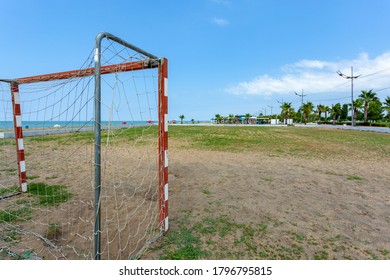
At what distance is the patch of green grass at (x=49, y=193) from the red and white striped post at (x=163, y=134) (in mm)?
2379

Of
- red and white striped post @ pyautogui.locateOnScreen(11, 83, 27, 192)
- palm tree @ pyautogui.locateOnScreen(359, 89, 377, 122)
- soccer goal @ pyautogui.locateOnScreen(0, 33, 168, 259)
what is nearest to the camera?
soccer goal @ pyautogui.locateOnScreen(0, 33, 168, 259)

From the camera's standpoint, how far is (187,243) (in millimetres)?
2697

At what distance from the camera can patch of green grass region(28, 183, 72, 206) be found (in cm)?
400

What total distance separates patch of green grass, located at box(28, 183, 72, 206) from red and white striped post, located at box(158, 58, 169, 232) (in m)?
2.38

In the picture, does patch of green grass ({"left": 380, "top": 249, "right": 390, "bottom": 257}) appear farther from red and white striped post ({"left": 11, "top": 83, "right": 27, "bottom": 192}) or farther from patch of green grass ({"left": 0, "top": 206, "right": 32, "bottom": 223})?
red and white striped post ({"left": 11, "top": 83, "right": 27, "bottom": 192})

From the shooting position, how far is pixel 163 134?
284cm

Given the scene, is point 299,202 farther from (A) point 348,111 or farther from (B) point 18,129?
(A) point 348,111

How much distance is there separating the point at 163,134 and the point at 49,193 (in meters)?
3.29

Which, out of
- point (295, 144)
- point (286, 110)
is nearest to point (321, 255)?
point (295, 144)

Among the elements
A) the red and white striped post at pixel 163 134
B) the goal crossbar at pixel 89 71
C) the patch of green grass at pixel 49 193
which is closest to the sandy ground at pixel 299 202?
the red and white striped post at pixel 163 134

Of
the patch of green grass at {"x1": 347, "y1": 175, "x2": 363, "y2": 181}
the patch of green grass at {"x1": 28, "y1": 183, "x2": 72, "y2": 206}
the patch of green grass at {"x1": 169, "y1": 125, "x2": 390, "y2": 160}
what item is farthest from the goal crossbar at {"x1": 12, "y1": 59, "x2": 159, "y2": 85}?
the patch of green grass at {"x1": 169, "y1": 125, "x2": 390, "y2": 160}

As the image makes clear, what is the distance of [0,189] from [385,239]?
7.24m

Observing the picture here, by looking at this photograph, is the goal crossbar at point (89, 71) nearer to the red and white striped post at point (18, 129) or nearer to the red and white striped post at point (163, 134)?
the red and white striped post at point (163, 134)

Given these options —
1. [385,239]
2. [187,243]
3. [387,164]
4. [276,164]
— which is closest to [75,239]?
[187,243]
